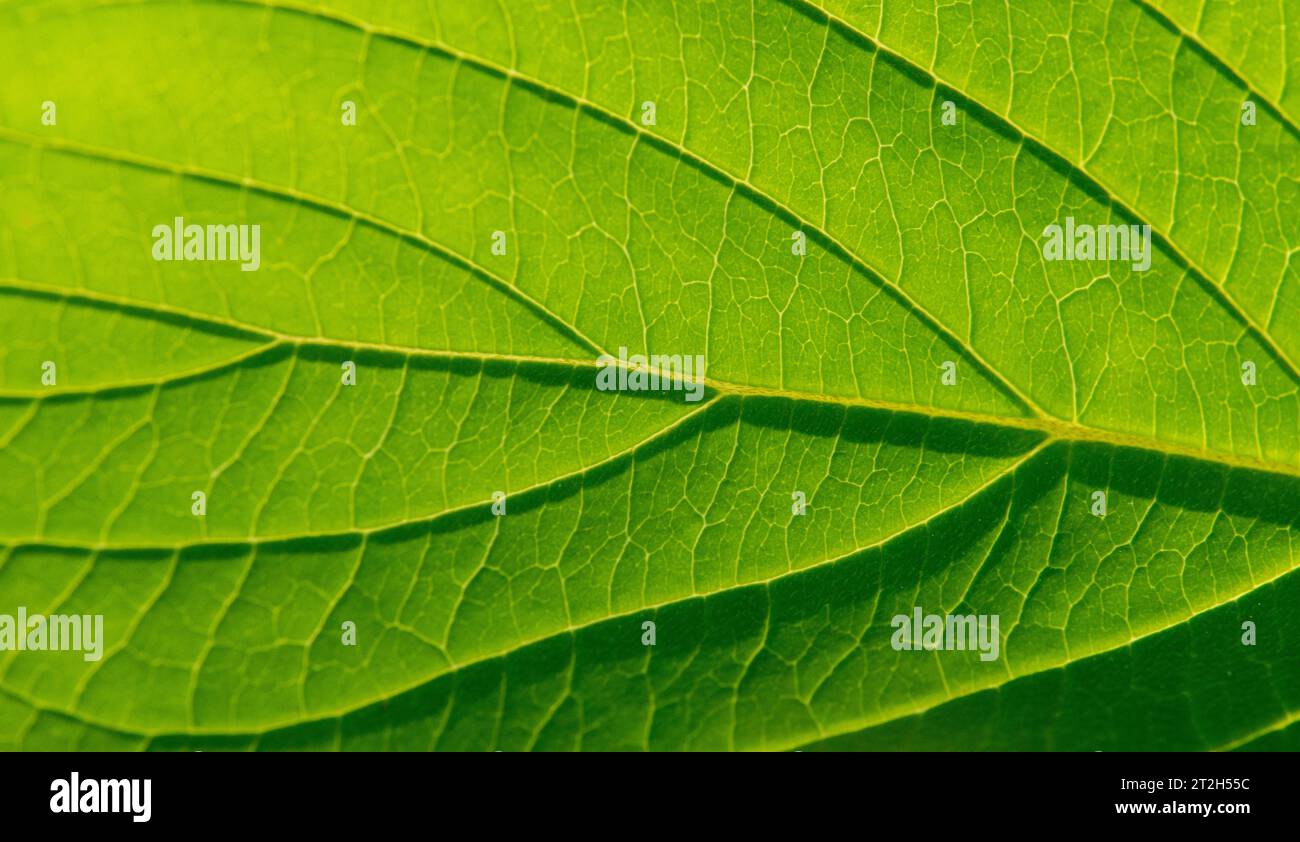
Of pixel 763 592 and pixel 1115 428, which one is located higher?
pixel 1115 428

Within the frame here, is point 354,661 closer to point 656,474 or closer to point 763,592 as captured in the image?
point 656,474

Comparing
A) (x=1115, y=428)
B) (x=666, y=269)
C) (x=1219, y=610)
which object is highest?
(x=666, y=269)

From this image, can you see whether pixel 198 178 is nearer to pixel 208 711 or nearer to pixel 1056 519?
pixel 208 711

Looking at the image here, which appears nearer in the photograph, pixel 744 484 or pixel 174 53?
pixel 174 53

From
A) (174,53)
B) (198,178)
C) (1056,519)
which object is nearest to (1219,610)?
(1056,519)

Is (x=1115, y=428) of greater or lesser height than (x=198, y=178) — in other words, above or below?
below

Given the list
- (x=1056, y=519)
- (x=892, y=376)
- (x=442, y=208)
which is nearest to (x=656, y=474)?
(x=892, y=376)
